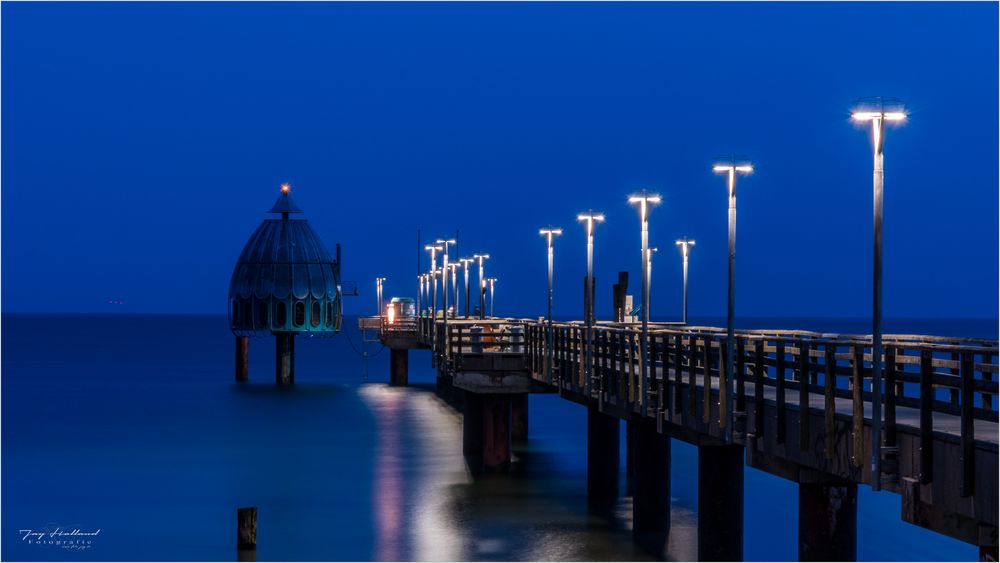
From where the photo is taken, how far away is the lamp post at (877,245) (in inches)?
543

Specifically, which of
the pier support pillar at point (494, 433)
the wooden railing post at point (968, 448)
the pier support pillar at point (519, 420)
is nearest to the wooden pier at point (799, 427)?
the wooden railing post at point (968, 448)

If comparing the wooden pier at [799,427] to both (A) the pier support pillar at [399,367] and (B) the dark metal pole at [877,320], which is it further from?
(A) the pier support pillar at [399,367]

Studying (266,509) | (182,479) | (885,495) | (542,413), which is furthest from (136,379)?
(885,495)

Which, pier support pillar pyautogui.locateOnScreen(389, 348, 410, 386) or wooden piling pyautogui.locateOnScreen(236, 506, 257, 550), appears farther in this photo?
pier support pillar pyautogui.locateOnScreen(389, 348, 410, 386)

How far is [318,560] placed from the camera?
2742 centimetres

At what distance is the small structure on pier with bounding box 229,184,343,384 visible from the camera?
79188mm

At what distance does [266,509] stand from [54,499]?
17.5ft

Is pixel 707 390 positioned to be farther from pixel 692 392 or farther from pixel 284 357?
pixel 284 357

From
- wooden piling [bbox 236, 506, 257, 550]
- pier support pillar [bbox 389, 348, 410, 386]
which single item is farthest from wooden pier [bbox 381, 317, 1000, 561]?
pier support pillar [bbox 389, 348, 410, 386]

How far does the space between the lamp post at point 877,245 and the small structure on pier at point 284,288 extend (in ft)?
216

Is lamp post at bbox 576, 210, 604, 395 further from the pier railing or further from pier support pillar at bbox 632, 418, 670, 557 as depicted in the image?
pier support pillar at bbox 632, 418, 670, 557

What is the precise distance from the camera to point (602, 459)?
33000 millimetres

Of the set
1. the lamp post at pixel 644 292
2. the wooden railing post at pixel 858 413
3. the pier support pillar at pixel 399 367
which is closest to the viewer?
the wooden railing post at pixel 858 413

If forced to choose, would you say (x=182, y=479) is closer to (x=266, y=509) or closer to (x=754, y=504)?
(x=266, y=509)
